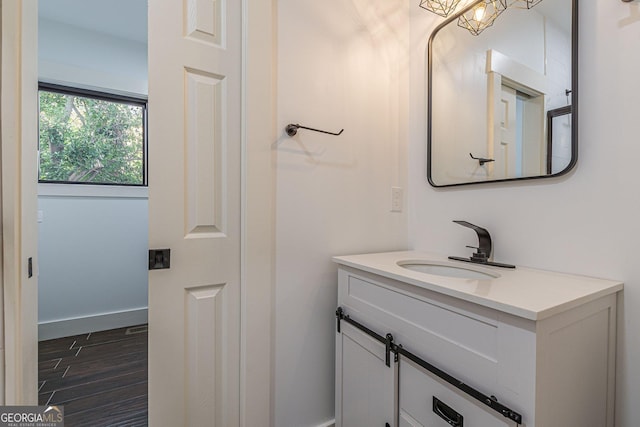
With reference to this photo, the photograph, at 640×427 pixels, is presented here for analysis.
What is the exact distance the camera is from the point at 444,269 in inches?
47.8

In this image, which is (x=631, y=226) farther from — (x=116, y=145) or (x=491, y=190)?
(x=116, y=145)

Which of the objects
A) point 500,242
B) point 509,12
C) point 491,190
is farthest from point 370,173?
point 509,12

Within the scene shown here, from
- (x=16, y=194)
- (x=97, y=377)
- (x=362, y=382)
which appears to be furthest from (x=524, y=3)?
(x=97, y=377)

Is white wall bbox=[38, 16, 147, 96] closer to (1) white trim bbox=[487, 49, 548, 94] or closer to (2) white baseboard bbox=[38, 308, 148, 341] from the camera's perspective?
(2) white baseboard bbox=[38, 308, 148, 341]

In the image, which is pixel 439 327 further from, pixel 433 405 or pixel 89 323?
pixel 89 323

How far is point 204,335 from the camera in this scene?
1.08 metres

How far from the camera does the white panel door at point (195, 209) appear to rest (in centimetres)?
99

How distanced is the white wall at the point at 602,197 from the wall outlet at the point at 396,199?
0.52 meters

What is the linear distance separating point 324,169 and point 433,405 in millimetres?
960

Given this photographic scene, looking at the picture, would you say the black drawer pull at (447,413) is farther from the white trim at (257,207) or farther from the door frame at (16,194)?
the door frame at (16,194)

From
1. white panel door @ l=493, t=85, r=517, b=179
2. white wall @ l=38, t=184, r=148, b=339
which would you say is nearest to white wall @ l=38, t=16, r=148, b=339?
white wall @ l=38, t=184, r=148, b=339

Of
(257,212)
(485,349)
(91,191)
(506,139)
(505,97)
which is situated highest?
(505,97)

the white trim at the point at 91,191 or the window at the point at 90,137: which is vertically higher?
the window at the point at 90,137

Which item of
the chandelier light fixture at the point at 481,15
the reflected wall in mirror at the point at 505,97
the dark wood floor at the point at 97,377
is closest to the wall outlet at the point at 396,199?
the reflected wall in mirror at the point at 505,97
